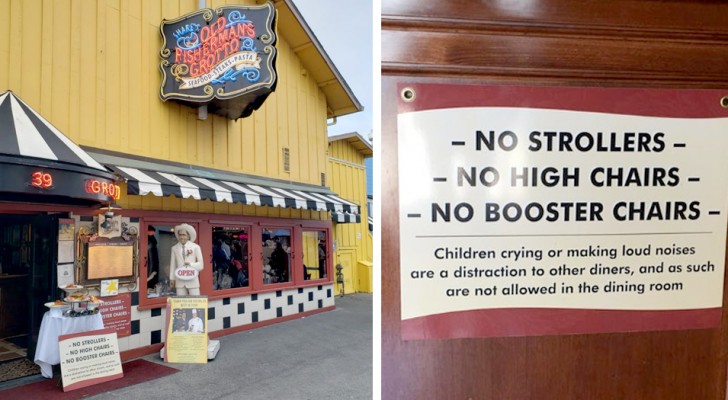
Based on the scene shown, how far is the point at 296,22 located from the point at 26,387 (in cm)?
374

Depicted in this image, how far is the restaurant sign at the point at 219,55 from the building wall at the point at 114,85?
130mm

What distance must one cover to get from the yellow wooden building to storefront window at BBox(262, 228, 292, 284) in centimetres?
2

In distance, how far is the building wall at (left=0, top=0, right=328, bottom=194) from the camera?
2.63 m

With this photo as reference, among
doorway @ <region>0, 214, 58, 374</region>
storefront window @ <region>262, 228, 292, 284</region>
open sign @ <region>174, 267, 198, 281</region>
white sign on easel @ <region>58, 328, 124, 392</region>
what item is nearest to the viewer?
white sign on easel @ <region>58, 328, 124, 392</region>

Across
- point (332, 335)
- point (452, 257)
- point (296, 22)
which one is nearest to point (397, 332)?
point (452, 257)

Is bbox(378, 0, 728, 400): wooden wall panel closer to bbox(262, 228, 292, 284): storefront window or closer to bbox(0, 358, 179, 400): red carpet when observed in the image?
bbox(0, 358, 179, 400): red carpet

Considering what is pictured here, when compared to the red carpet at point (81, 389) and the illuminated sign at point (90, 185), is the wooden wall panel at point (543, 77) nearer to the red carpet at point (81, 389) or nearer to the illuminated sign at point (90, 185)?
the illuminated sign at point (90, 185)

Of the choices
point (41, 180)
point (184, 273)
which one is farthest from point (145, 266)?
point (41, 180)

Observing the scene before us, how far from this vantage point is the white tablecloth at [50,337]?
2441mm

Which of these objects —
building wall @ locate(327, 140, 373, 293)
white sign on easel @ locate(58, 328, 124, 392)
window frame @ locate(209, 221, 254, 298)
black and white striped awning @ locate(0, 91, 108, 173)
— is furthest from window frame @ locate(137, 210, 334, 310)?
building wall @ locate(327, 140, 373, 293)

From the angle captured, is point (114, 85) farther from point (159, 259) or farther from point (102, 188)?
point (159, 259)

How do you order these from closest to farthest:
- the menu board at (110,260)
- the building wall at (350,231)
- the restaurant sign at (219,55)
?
1. the menu board at (110,260)
2. the restaurant sign at (219,55)
3. the building wall at (350,231)

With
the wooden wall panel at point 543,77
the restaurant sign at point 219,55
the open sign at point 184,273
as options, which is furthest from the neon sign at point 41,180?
the wooden wall panel at point 543,77

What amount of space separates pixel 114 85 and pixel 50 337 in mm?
1786
